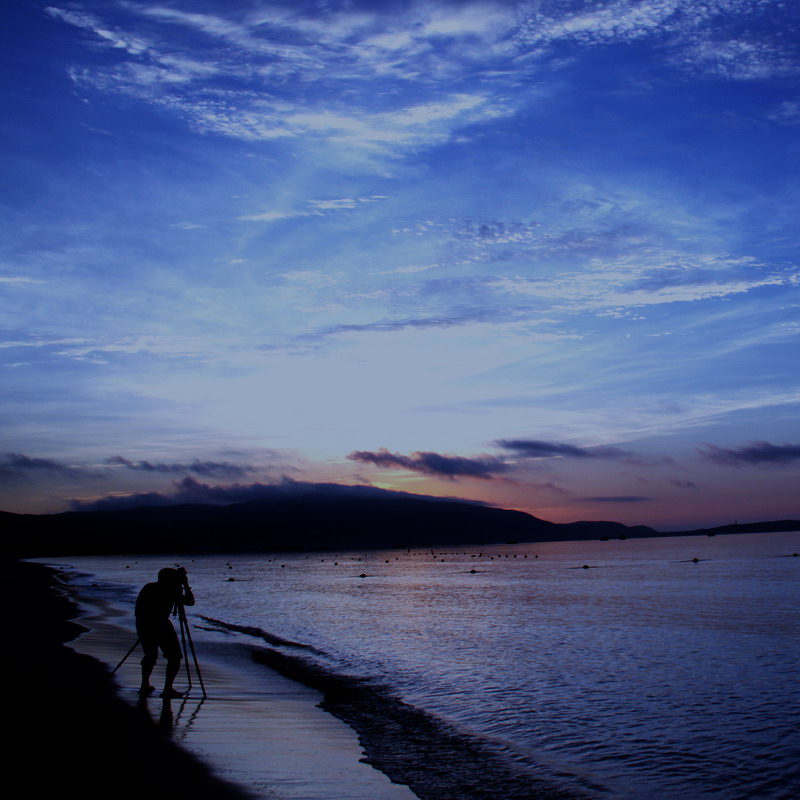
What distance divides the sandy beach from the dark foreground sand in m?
0.02

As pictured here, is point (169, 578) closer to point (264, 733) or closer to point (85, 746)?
point (264, 733)

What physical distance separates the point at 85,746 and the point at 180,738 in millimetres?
1485

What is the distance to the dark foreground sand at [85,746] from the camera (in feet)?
27.9

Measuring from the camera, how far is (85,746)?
10102mm

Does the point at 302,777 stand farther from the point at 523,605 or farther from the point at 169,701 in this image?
the point at 523,605

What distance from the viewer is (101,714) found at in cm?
1220

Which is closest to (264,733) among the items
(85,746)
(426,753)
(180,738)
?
(180,738)

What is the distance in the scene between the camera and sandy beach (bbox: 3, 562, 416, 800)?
29.4ft

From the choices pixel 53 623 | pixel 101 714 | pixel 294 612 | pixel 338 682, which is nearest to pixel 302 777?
pixel 101 714

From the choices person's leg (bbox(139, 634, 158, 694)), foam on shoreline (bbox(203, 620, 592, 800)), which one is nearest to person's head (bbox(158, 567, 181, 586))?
person's leg (bbox(139, 634, 158, 694))

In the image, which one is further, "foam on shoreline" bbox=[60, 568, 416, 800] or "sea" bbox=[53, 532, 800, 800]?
"sea" bbox=[53, 532, 800, 800]

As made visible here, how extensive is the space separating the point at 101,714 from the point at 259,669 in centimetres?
875

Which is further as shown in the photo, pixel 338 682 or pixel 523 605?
pixel 523 605

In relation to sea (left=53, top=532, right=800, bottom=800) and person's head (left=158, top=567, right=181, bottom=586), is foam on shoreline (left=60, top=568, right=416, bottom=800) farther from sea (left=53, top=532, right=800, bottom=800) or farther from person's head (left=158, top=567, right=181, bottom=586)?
person's head (left=158, top=567, right=181, bottom=586)
